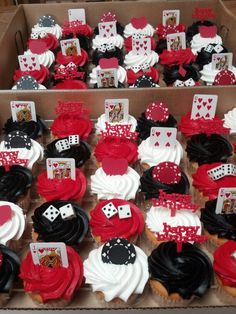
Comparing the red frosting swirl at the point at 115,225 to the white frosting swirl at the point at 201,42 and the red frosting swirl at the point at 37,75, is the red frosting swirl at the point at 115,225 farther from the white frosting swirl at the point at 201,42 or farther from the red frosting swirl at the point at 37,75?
the white frosting swirl at the point at 201,42

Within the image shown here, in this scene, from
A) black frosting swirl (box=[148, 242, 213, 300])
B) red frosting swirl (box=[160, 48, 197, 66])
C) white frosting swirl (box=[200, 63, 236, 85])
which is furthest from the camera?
red frosting swirl (box=[160, 48, 197, 66])

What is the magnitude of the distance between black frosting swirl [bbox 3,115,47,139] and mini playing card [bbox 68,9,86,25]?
6.77ft

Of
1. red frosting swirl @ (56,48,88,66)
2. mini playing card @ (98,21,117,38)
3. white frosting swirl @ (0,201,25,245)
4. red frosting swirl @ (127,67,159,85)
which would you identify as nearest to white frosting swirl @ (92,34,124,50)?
mini playing card @ (98,21,117,38)

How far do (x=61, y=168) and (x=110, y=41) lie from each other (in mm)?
2444

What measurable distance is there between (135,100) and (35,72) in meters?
1.21

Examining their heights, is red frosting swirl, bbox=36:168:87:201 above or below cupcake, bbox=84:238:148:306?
above

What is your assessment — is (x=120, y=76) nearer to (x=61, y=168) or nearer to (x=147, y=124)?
(x=147, y=124)

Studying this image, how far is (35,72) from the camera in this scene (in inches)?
164

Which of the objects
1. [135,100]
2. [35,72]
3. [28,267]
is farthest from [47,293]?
[35,72]

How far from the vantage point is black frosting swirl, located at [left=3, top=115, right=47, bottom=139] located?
3.40 meters

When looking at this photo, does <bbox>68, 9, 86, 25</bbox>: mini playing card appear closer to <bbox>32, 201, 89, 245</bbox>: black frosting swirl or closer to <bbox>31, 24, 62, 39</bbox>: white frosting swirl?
<bbox>31, 24, 62, 39</bbox>: white frosting swirl

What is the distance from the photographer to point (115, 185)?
9.46 ft

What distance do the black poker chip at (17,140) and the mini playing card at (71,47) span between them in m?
1.56

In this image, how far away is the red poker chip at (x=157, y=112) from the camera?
344cm
